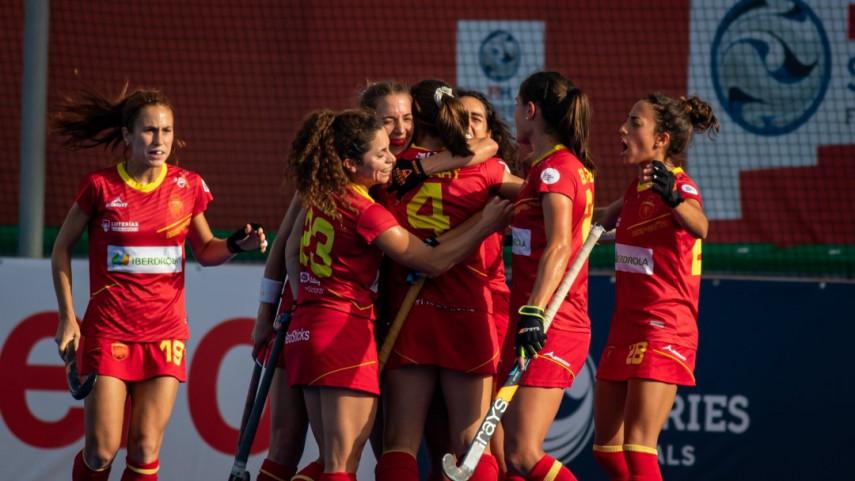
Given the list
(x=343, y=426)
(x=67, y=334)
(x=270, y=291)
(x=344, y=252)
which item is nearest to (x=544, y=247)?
(x=344, y=252)

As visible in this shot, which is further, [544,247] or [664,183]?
[664,183]

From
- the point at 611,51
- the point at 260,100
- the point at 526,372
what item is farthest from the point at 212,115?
the point at 526,372

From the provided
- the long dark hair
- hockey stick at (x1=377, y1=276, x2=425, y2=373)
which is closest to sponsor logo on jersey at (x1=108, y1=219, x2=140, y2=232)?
hockey stick at (x1=377, y1=276, x2=425, y2=373)

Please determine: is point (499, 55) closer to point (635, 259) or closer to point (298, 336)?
point (635, 259)

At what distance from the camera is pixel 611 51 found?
829 centimetres

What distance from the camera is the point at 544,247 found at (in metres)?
4.62

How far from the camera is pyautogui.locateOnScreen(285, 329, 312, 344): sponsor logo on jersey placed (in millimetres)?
4391

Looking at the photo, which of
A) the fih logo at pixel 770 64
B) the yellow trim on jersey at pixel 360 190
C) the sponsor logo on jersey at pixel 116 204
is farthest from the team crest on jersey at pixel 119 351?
the fih logo at pixel 770 64

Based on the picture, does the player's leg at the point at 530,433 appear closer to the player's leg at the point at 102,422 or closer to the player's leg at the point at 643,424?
the player's leg at the point at 643,424

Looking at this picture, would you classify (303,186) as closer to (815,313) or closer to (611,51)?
(815,313)

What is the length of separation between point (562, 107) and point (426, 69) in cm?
353

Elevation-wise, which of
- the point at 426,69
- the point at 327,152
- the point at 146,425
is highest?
the point at 426,69

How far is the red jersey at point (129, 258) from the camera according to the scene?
16.7ft

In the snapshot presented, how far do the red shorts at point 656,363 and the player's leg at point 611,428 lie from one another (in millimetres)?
100
